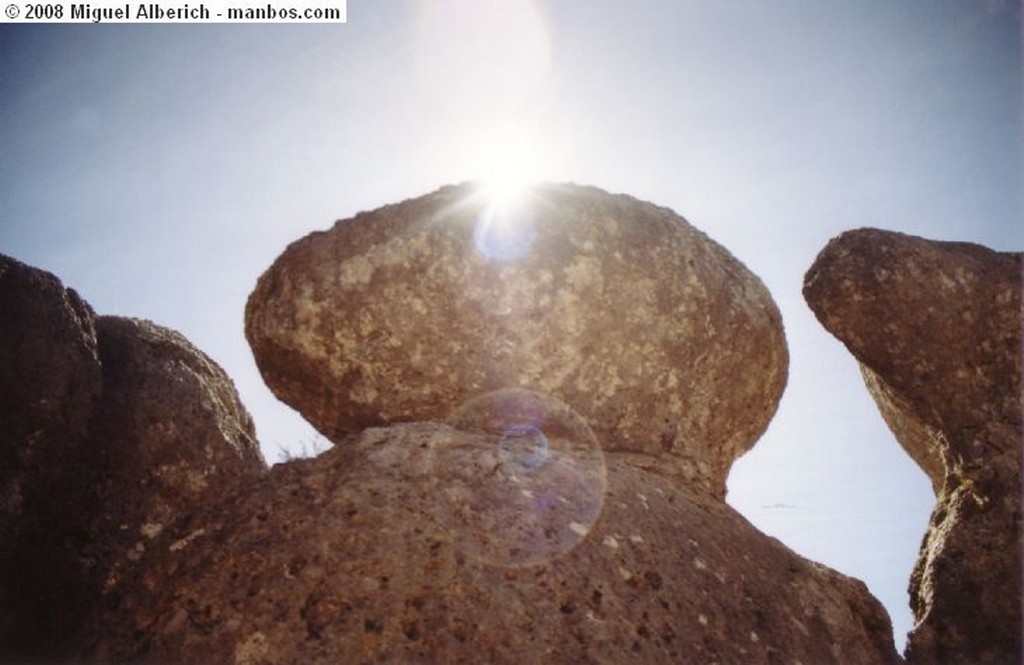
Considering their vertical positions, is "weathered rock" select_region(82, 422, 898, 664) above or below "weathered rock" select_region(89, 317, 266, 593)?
below

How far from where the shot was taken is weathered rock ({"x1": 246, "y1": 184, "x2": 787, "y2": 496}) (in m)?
3.56

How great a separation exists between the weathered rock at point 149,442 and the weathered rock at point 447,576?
115 centimetres

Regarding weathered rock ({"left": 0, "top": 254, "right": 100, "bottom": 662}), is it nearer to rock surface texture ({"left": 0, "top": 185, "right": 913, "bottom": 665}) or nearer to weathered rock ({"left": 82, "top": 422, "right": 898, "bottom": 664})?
rock surface texture ({"left": 0, "top": 185, "right": 913, "bottom": 665})

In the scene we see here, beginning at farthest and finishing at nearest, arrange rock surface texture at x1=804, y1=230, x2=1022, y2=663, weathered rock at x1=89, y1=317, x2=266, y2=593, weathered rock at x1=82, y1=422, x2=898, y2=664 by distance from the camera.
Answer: rock surface texture at x1=804, y1=230, x2=1022, y2=663, weathered rock at x1=89, y1=317, x2=266, y2=593, weathered rock at x1=82, y1=422, x2=898, y2=664

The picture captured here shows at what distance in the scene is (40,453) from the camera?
3.17m

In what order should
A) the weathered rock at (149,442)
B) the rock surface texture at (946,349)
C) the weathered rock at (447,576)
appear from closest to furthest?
1. the weathered rock at (447,576)
2. the weathered rock at (149,442)
3. the rock surface texture at (946,349)

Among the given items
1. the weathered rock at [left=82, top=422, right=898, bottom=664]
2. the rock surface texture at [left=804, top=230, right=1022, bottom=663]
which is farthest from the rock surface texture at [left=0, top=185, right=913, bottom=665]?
the rock surface texture at [left=804, top=230, right=1022, bottom=663]

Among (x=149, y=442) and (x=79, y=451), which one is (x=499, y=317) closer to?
(x=149, y=442)

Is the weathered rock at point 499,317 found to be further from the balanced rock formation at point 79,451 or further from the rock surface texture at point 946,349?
the rock surface texture at point 946,349

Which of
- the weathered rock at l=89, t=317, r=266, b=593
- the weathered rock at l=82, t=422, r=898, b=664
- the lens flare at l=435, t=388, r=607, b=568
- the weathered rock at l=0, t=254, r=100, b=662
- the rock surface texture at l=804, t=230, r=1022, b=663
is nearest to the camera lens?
the weathered rock at l=82, t=422, r=898, b=664

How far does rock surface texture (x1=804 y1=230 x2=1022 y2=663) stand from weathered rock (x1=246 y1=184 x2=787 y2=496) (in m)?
1.03

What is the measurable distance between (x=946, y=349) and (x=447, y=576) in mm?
3446

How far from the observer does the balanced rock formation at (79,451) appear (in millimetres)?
3070

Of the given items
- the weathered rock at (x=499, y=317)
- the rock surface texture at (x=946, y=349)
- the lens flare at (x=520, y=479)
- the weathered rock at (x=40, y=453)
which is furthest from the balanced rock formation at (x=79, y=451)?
the rock surface texture at (x=946, y=349)
